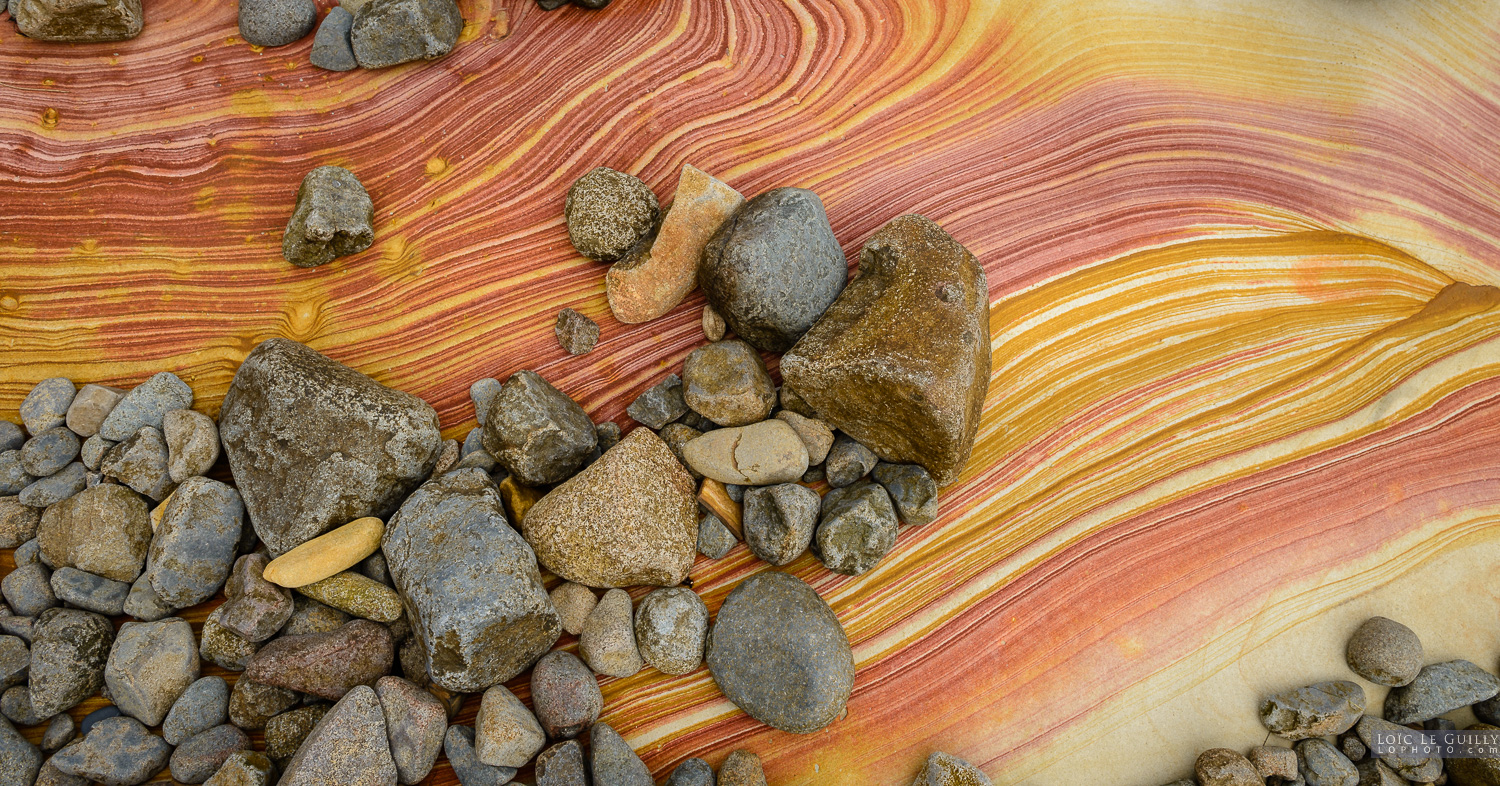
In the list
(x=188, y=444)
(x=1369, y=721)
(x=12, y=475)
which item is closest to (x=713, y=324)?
(x=188, y=444)

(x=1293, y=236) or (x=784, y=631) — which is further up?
(x=1293, y=236)

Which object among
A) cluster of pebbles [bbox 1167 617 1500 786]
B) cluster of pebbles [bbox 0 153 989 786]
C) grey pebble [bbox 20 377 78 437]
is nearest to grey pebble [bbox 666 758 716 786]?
cluster of pebbles [bbox 0 153 989 786]

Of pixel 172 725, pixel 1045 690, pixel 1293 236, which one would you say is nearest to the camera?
pixel 172 725

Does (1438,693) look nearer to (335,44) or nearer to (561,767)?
(561,767)

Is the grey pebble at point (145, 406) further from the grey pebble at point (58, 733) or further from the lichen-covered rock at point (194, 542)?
the grey pebble at point (58, 733)

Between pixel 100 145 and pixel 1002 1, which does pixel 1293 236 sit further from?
pixel 100 145

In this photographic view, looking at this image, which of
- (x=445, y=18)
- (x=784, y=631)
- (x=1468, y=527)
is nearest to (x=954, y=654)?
(x=784, y=631)
